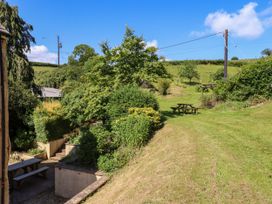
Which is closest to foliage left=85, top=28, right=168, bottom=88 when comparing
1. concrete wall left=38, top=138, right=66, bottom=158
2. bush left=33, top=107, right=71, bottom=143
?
bush left=33, top=107, right=71, bottom=143

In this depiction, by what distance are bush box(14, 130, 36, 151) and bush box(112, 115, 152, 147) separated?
6348mm

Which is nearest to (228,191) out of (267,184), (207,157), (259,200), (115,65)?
(259,200)

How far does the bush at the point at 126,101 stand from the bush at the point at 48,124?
4024 millimetres

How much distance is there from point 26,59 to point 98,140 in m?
14.9

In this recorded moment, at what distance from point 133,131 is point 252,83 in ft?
31.5

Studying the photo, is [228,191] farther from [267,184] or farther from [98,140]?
[98,140]

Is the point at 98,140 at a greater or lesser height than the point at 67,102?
lesser

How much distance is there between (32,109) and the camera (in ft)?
48.2

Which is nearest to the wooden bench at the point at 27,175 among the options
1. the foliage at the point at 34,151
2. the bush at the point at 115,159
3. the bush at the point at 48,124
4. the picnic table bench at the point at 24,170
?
the picnic table bench at the point at 24,170

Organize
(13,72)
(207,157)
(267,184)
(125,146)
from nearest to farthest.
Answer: (267,184) → (207,157) → (125,146) → (13,72)

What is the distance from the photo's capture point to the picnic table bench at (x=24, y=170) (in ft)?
31.5

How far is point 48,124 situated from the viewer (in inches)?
525

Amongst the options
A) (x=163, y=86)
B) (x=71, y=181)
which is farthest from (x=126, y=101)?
(x=163, y=86)

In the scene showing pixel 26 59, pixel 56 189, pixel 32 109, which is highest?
pixel 26 59
